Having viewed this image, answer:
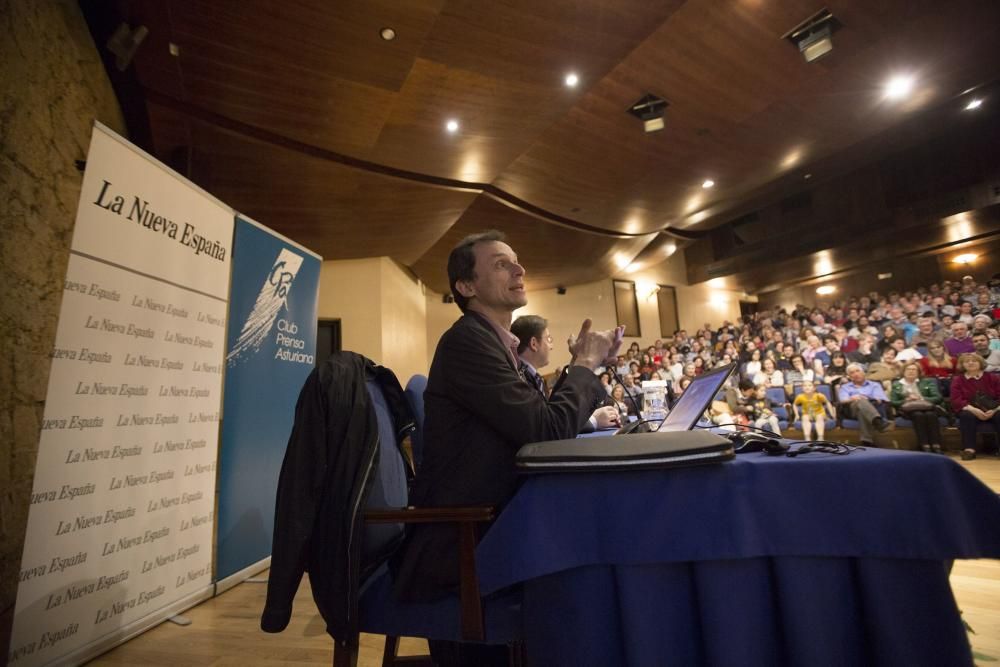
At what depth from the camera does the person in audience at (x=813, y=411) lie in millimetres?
4773

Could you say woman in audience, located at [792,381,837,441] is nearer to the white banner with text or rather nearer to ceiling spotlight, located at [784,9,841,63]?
ceiling spotlight, located at [784,9,841,63]

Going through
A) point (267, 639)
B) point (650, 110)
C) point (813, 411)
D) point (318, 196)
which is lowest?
point (267, 639)

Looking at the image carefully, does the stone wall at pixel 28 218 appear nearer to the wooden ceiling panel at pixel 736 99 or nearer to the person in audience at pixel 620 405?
the person in audience at pixel 620 405

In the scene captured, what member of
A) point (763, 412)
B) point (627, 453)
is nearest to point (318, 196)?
point (627, 453)

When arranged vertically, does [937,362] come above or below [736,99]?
below

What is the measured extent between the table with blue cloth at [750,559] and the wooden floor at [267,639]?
120 cm

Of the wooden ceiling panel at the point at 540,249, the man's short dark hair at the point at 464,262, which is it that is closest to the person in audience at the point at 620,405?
the man's short dark hair at the point at 464,262

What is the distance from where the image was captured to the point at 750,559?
25.7 inches

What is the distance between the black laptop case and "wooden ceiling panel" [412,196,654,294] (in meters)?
5.75

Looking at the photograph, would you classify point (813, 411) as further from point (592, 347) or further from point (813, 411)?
point (592, 347)

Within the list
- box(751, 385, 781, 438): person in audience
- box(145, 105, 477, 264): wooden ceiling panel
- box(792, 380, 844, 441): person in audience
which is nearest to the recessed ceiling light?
box(792, 380, 844, 441): person in audience

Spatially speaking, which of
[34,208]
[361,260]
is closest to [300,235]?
[361,260]

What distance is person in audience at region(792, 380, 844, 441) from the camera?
4.77 m

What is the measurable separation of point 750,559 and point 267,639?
189cm
